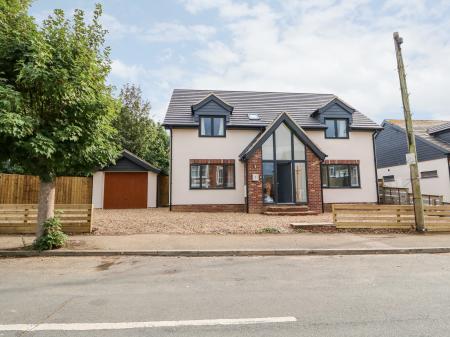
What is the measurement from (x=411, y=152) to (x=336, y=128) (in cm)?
782

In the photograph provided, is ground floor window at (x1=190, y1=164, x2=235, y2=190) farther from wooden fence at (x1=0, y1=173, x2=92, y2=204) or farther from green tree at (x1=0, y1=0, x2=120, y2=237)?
green tree at (x1=0, y1=0, x2=120, y2=237)

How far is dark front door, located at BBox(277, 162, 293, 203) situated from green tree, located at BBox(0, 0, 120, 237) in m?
10.6

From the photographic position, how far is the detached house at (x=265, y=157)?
15531 mm

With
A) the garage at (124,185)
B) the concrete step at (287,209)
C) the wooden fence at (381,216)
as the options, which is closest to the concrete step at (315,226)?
the wooden fence at (381,216)

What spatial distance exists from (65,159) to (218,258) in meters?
4.77

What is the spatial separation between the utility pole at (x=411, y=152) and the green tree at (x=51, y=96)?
33.7ft

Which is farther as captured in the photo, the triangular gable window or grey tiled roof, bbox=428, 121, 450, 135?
grey tiled roof, bbox=428, 121, 450, 135

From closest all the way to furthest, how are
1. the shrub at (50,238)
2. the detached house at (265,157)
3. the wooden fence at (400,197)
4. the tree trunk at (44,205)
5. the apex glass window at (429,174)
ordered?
the shrub at (50,238)
the tree trunk at (44,205)
the detached house at (265,157)
the wooden fence at (400,197)
the apex glass window at (429,174)

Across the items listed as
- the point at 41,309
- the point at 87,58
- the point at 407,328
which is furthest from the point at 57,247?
the point at 407,328

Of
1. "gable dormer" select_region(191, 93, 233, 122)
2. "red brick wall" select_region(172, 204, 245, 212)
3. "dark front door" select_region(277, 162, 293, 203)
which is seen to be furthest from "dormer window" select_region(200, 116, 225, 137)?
"red brick wall" select_region(172, 204, 245, 212)

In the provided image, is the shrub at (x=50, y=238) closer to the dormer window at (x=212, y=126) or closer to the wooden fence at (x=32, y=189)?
the wooden fence at (x=32, y=189)

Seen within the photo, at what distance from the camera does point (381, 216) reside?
35.1 ft

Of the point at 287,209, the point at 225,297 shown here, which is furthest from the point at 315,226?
the point at 225,297

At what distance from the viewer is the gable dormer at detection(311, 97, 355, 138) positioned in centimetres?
1772
